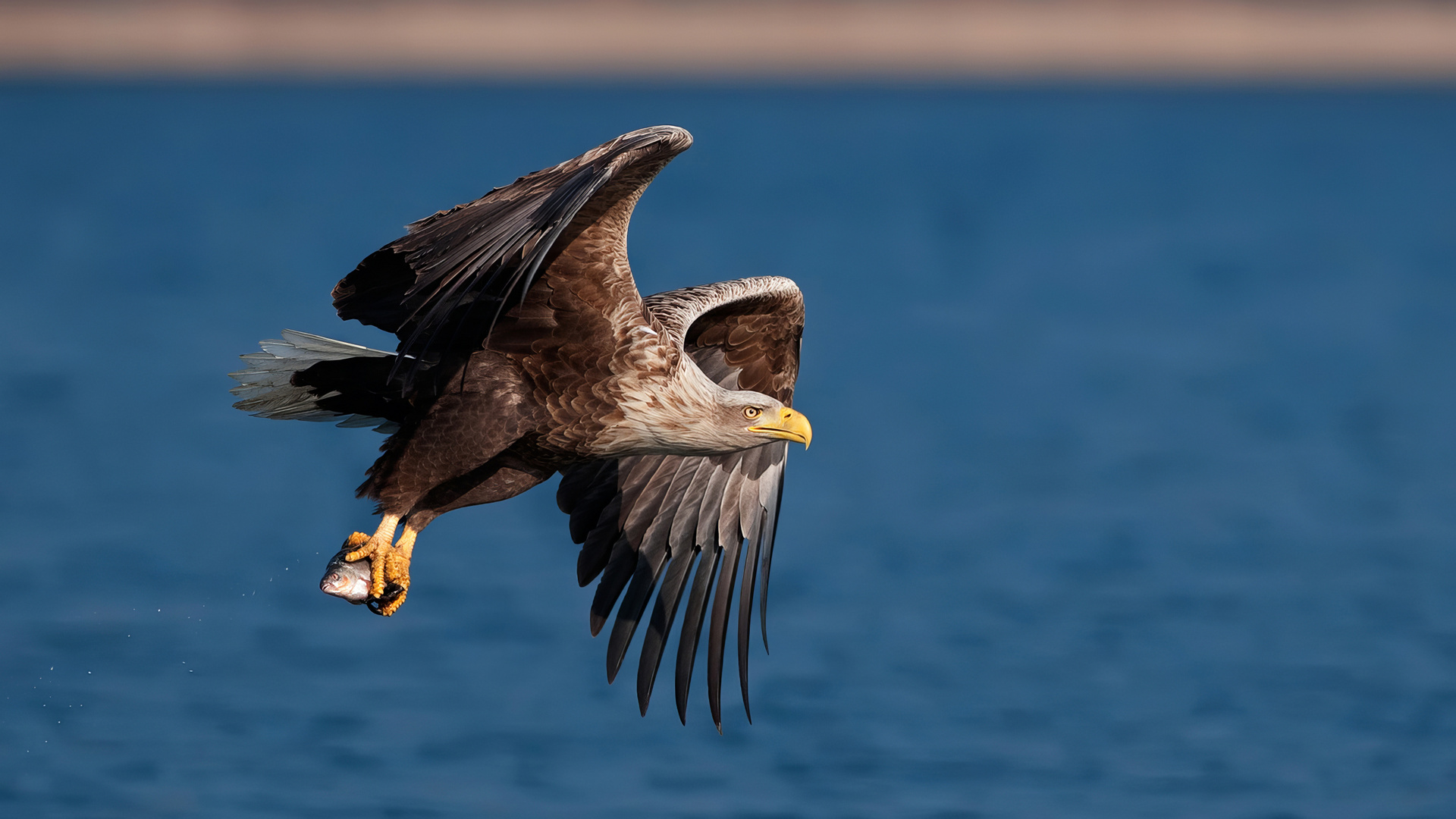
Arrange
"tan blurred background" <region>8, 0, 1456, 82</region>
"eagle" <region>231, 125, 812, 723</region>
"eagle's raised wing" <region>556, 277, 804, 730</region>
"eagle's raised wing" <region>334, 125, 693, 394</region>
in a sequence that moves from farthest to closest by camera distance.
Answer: "tan blurred background" <region>8, 0, 1456, 82</region>, "eagle's raised wing" <region>556, 277, 804, 730</region>, "eagle" <region>231, 125, 812, 723</region>, "eagle's raised wing" <region>334, 125, 693, 394</region>

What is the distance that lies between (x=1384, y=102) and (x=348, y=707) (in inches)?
2170

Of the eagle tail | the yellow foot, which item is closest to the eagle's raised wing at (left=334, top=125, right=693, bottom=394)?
the eagle tail

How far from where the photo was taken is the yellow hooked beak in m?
7.39

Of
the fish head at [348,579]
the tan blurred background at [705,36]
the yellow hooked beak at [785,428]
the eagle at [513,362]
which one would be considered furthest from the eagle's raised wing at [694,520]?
the tan blurred background at [705,36]

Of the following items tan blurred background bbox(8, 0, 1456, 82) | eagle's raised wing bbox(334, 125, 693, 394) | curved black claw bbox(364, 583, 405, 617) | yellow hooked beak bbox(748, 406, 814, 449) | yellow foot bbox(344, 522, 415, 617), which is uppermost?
tan blurred background bbox(8, 0, 1456, 82)

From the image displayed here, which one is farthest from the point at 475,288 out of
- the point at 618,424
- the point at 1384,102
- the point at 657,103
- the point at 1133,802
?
the point at 1384,102

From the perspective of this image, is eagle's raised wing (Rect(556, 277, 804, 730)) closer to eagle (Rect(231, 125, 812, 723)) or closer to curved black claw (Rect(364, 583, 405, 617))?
eagle (Rect(231, 125, 812, 723))

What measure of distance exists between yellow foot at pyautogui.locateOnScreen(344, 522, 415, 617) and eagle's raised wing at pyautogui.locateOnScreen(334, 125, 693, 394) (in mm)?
579

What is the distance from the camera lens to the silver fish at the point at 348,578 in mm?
7461

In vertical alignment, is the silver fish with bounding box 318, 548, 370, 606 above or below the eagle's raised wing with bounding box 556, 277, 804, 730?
below

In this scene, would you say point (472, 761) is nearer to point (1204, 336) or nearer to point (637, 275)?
point (637, 275)

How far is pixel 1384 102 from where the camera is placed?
6138 cm

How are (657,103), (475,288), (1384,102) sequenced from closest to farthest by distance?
1. (475,288)
2. (657,103)
3. (1384,102)

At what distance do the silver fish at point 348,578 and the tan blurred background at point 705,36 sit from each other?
41916mm
